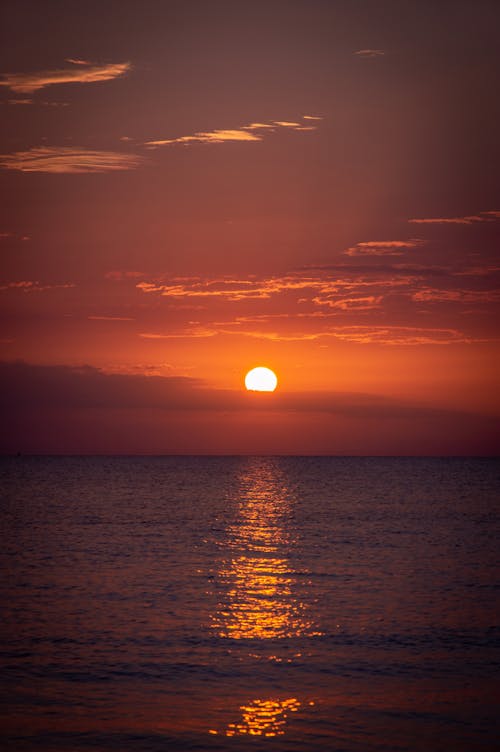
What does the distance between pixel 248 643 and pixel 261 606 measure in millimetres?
7253

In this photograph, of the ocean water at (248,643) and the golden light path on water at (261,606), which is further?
the golden light path on water at (261,606)

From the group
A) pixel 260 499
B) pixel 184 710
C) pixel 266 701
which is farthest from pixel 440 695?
pixel 260 499

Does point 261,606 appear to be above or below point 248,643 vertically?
above

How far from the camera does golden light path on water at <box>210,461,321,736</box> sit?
73.6 feet

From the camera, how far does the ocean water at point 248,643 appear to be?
21.5 m

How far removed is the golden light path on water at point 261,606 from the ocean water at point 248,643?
0.30ft

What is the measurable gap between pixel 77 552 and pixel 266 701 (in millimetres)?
35255

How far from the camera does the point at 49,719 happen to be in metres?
22.0

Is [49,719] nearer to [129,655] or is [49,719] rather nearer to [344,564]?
[129,655]

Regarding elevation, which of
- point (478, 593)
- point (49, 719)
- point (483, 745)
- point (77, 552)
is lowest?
point (483, 745)

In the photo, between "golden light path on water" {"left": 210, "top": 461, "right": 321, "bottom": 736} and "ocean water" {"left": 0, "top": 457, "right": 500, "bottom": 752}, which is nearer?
"ocean water" {"left": 0, "top": 457, "right": 500, "bottom": 752}

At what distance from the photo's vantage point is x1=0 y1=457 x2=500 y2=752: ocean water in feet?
70.4

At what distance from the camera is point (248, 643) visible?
1204 inches

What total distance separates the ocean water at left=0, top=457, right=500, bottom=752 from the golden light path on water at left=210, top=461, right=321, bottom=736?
0.30ft
